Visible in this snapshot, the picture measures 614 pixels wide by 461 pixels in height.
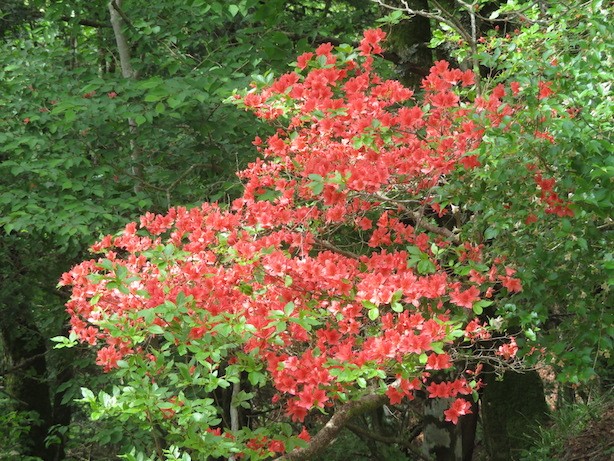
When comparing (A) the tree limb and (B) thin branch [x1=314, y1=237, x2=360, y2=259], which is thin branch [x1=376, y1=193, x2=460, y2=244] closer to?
(B) thin branch [x1=314, y1=237, x2=360, y2=259]

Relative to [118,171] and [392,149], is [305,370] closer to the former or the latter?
[392,149]

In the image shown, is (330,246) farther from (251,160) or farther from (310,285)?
(251,160)

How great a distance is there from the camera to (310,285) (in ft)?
11.7

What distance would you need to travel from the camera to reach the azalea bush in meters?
3.33

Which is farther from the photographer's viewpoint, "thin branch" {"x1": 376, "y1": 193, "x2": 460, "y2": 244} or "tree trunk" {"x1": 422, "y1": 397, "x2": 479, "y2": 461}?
"tree trunk" {"x1": 422, "y1": 397, "x2": 479, "y2": 461}

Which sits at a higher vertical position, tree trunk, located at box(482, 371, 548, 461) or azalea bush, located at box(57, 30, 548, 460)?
azalea bush, located at box(57, 30, 548, 460)

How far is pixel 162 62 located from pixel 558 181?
11.7ft

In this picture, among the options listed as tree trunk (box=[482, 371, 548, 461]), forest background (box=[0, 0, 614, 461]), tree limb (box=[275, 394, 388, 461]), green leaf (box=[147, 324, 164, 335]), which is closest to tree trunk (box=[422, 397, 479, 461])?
forest background (box=[0, 0, 614, 461])

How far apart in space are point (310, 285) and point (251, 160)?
2.52m

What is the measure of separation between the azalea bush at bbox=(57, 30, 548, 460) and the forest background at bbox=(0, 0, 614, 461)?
82mm

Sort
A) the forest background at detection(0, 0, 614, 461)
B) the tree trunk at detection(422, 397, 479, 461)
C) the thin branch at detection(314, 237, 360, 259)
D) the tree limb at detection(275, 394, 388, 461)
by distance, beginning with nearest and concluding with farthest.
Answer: the forest background at detection(0, 0, 614, 461)
the tree limb at detection(275, 394, 388, 461)
the thin branch at detection(314, 237, 360, 259)
the tree trunk at detection(422, 397, 479, 461)

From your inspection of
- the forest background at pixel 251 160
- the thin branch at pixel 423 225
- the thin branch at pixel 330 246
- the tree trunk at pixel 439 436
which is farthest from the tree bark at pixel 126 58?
the tree trunk at pixel 439 436

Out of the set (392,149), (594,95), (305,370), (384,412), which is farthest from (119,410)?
(384,412)

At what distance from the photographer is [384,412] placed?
357 inches
